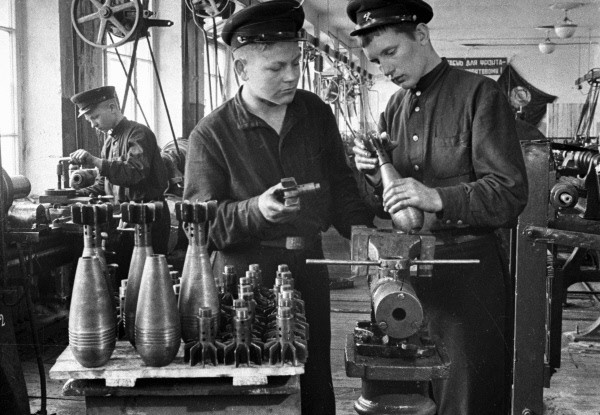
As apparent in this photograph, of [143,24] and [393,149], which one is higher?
[143,24]

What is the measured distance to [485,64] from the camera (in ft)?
55.3

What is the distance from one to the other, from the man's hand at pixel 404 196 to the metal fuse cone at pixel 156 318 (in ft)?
1.97

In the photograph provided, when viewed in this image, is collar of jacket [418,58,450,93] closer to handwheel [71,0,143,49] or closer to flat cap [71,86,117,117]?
handwheel [71,0,143,49]

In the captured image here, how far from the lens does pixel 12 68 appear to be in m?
4.39

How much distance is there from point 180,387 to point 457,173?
1036mm

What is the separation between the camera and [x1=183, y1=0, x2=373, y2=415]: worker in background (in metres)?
2.09

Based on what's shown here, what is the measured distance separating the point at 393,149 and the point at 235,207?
1.61 ft

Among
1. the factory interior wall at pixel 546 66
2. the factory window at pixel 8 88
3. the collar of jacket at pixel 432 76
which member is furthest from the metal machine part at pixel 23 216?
the factory interior wall at pixel 546 66

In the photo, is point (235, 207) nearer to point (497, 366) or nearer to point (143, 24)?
point (497, 366)

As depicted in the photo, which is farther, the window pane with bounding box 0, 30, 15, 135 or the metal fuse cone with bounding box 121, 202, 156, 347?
the window pane with bounding box 0, 30, 15, 135

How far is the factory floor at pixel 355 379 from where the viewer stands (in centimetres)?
316

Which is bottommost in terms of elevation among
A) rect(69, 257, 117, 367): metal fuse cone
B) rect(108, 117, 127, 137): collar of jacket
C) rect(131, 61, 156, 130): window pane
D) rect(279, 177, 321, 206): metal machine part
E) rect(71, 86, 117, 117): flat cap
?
rect(69, 257, 117, 367): metal fuse cone

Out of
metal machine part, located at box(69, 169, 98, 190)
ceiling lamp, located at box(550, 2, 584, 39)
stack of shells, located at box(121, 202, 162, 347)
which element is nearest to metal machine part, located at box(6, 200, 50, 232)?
metal machine part, located at box(69, 169, 98, 190)

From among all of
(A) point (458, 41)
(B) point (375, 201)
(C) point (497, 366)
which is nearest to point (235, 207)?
(B) point (375, 201)
